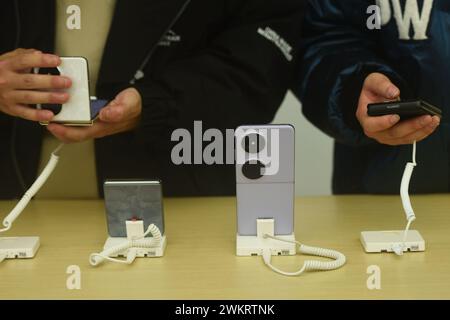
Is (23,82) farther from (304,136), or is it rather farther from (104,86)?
(304,136)

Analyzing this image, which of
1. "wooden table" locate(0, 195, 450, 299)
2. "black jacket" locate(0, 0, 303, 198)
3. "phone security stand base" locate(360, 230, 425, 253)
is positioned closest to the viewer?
"wooden table" locate(0, 195, 450, 299)

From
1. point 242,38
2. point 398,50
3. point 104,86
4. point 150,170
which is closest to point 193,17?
point 242,38

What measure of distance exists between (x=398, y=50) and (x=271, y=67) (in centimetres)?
30

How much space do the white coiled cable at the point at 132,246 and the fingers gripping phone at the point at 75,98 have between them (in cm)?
20

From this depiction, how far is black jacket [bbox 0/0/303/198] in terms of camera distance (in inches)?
49.3

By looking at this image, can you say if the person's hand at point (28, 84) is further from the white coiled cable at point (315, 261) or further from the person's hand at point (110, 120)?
the white coiled cable at point (315, 261)

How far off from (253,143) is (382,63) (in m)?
0.42

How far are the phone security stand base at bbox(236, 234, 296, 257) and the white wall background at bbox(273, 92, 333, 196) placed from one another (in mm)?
702

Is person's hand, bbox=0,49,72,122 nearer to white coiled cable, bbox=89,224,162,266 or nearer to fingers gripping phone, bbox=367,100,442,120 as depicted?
white coiled cable, bbox=89,224,162,266

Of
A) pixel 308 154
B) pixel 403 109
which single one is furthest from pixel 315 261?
pixel 308 154

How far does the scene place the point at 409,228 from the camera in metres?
1.12

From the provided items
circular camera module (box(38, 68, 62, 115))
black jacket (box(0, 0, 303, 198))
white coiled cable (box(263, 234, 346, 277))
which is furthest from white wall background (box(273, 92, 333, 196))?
circular camera module (box(38, 68, 62, 115))

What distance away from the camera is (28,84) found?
3.36 ft

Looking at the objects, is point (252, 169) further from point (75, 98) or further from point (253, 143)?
point (75, 98)
